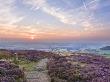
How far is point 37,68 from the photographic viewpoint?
1430 inches

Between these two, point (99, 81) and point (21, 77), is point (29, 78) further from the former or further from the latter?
point (99, 81)

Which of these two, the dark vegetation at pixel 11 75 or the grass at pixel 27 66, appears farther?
the grass at pixel 27 66

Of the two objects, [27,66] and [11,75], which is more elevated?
[27,66]

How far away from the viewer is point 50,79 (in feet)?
90.4

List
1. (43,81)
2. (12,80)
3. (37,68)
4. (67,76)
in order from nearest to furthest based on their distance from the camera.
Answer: (12,80), (43,81), (67,76), (37,68)

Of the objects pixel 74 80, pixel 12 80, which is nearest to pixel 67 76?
pixel 74 80

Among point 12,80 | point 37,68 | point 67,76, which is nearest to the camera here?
point 12,80

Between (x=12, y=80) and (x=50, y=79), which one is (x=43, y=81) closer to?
(x=50, y=79)

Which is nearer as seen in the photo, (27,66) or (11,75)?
(11,75)

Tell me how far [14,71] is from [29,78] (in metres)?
1.89

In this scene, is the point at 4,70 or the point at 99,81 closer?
the point at 99,81

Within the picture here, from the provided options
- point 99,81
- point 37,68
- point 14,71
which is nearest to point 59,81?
point 99,81

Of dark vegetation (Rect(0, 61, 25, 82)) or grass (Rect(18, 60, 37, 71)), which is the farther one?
grass (Rect(18, 60, 37, 71))

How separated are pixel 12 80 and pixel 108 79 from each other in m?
9.07
